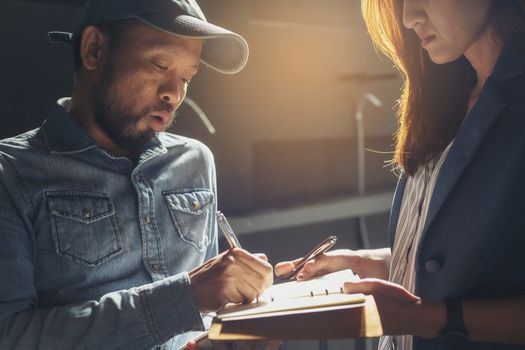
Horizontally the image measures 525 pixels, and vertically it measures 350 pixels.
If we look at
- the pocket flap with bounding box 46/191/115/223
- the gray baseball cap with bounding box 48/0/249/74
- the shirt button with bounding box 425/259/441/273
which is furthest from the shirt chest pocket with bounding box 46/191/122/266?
the shirt button with bounding box 425/259/441/273

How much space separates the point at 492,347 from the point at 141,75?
2.68 feet

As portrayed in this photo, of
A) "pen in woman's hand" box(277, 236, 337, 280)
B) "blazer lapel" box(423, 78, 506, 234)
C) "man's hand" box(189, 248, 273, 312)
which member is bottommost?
"pen in woman's hand" box(277, 236, 337, 280)

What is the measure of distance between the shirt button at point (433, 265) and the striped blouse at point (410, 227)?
8cm

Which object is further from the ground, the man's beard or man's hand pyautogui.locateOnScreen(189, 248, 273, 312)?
the man's beard

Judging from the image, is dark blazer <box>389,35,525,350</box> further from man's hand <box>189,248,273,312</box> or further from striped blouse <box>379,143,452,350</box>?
man's hand <box>189,248,273,312</box>

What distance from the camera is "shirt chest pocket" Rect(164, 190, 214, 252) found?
1213 mm

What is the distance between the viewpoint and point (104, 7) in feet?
3.56

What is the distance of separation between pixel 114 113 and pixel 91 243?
0.88 feet

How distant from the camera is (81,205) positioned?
107 cm

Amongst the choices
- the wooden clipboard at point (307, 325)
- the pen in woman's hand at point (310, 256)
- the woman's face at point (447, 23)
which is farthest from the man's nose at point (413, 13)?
the wooden clipboard at point (307, 325)

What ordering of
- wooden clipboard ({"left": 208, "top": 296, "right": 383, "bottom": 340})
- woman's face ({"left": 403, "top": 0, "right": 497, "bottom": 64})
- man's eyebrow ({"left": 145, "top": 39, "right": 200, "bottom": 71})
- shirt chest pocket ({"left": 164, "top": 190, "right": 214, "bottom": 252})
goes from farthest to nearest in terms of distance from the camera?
shirt chest pocket ({"left": 164, "top": 190, "right": 214, "bottom": 252}) → man's eyebrow ({"left": 145, "top": 39, "right": 200, "bottom": 71}) → woman's face ({"left": 403, "top": 0, "right": 497, "bottom": 64}) → wooden clipboard ({"left": 208, "top": 296, "right": 383, "bottom": 340})

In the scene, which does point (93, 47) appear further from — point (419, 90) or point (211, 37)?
point (419, 90)

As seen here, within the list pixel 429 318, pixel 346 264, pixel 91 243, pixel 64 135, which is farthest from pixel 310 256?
pixel 64 135

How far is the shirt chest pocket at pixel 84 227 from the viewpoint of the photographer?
40.6 inches
